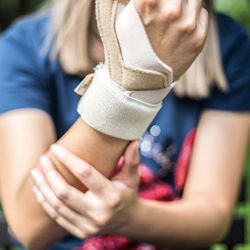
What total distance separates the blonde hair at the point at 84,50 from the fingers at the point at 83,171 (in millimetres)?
404

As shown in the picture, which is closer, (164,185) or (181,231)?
(181,231)

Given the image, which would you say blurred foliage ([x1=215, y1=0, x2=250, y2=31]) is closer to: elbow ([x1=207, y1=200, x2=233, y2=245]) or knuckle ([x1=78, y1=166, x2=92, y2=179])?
elbow ([x1=207, y1=200, x2=233, y2=245])

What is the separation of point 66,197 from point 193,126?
560mm

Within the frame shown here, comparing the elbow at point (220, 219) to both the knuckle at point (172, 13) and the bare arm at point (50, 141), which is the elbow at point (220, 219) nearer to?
the bare arm at point (50, 141)

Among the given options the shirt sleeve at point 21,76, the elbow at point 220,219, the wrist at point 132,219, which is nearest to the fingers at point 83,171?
the wrist at point 132,219

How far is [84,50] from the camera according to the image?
3.72 feet

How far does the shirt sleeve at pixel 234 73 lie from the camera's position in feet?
4.03

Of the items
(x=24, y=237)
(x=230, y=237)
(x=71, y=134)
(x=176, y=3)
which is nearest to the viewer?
(x=176, y=3)

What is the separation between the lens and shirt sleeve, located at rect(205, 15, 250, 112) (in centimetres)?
123

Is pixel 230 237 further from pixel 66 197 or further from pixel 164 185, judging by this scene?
pixel 66 197

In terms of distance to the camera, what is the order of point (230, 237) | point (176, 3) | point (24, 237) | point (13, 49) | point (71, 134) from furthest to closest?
point (230, 237)
point (13, 49)
point (24, 237)
point (71, 134)
point (176, 3)

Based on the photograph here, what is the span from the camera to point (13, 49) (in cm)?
116

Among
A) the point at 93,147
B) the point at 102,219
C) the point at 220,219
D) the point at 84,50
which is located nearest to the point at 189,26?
the point at 93,147

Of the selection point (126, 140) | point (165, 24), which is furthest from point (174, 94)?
point (165, 24)
